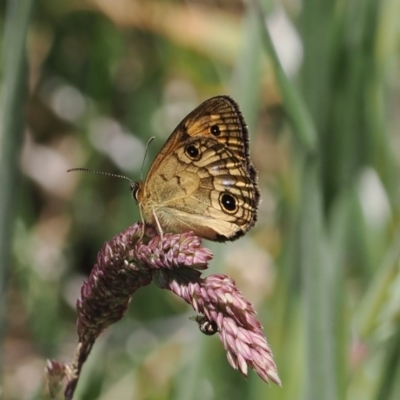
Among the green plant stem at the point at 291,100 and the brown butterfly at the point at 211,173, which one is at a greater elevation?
the green plant stem at the point at 291,100

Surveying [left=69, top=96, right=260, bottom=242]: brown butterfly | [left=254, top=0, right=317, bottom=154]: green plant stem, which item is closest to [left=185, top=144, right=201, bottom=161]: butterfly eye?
[left=69, top=96, right=260, bottom=242]: brown butterfly

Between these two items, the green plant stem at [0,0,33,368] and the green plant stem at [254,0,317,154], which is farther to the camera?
the green plant stem at [254,0,317,154]

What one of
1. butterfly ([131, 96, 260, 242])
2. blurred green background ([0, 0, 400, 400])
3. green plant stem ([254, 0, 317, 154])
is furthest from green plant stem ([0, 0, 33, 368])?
green plant stem ([254, 0, 317, 154])

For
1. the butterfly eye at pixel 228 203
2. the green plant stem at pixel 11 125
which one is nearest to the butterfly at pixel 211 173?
the butterfly eye at pixel 228 203

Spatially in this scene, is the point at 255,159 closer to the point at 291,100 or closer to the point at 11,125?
the point at 291,100

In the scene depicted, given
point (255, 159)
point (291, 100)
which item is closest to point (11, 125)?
point (291, 100)

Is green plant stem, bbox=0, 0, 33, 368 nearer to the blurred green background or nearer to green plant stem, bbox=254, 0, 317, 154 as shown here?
the blurred green background

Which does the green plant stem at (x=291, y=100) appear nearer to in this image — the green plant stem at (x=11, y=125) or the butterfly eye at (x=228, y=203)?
the butterfly eye at (x=228, y=203)

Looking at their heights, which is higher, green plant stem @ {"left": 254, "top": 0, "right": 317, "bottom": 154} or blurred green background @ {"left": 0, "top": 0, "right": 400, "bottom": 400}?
green plant stem @ {"left": 254, "top": 0, "right": 317, "bottom": 154}
